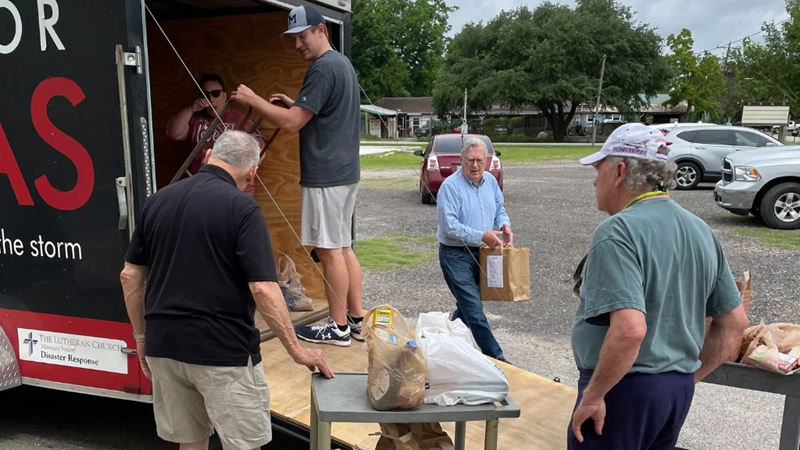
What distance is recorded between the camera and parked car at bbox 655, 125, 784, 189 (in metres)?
15.4

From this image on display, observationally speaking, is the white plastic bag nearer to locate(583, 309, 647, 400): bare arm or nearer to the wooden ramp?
locate(583, 309, 647, 400): bare arm

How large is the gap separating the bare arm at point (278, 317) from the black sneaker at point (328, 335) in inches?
52.5

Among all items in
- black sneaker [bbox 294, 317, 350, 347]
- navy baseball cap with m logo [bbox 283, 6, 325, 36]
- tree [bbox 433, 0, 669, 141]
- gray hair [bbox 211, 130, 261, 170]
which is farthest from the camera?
tree [bbox 433, 0, 669, 141]

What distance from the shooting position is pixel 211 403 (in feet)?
8.21

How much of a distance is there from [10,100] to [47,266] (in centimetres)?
84

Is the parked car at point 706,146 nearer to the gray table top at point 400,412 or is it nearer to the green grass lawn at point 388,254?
the green grass lawn at point 388,254

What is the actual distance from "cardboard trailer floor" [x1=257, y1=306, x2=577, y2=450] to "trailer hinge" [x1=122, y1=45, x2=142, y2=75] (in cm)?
169

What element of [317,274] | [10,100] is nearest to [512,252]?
A: [317,274]

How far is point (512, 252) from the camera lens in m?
4.36

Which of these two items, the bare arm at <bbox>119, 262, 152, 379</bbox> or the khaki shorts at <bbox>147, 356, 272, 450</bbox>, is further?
the bare arm at <bbox>119, 262, 152, 379</bbox>

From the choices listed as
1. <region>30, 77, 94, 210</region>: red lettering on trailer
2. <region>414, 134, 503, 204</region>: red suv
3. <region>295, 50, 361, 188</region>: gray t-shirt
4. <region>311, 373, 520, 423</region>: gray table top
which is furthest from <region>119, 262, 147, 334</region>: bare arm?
<region>414, 134, 503, 204</region>: red suv

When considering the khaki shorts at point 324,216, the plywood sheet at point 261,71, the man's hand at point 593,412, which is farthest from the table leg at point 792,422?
the plywood sheet at point 261,71

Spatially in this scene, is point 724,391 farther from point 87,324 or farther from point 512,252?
point 87,324

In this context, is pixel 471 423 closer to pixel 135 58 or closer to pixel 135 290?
pixel 135 290
